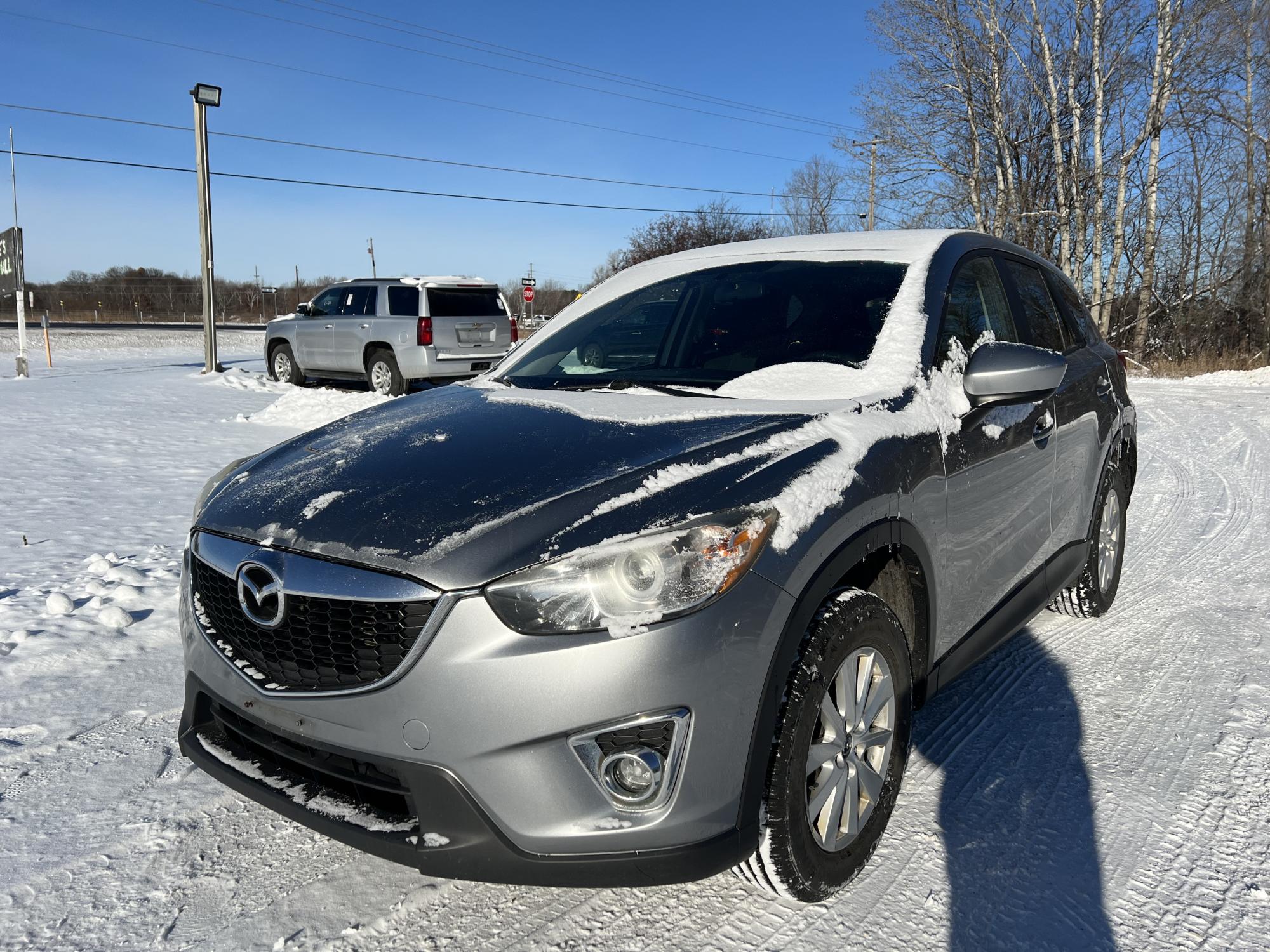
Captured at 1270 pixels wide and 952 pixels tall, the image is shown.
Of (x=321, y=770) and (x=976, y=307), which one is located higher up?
(x=976, y=307)

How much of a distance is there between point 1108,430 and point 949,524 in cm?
199

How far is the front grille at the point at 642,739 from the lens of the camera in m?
1.83

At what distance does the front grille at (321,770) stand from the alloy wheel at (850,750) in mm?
915

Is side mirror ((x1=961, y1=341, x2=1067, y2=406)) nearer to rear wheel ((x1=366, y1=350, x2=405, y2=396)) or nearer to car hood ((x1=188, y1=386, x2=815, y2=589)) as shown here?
car hood ((x1=188, y1=386, x2=815, y2=589))

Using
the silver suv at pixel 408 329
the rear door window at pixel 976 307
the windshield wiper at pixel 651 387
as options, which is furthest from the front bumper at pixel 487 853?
the silver suv at pixel 408 329

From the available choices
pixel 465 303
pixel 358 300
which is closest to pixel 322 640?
pixel 465 303

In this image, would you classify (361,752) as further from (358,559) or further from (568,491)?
(568,491)

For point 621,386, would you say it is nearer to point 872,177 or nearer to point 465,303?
point 465,303

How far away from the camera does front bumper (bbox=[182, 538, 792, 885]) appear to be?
1798 millimetres

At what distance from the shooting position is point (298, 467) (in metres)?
2.53

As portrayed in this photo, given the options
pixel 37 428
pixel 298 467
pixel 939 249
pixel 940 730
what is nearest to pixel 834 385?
pixel 939 249

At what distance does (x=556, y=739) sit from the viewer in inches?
71.2

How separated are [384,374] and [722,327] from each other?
1229 centimetres

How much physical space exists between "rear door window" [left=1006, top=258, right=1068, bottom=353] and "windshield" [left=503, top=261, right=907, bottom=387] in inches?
35.3
